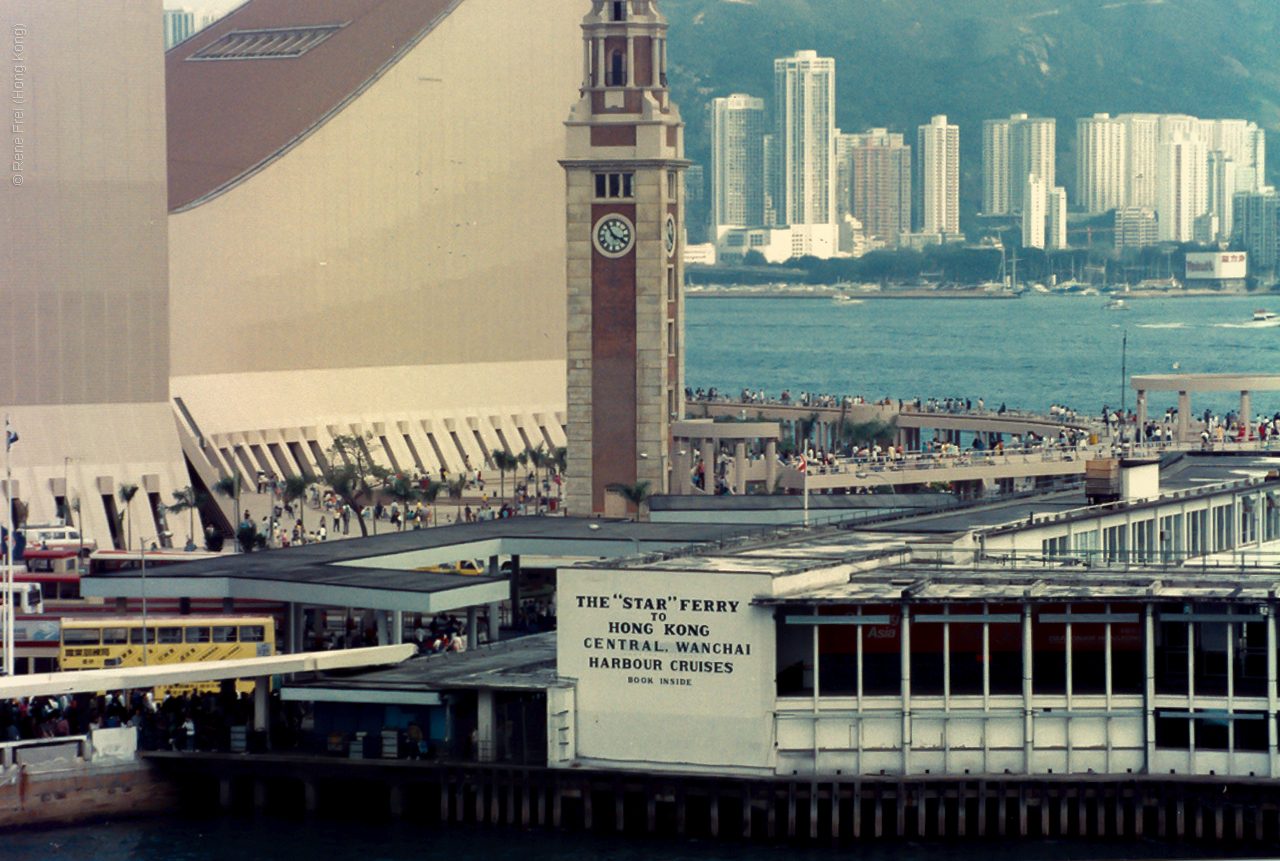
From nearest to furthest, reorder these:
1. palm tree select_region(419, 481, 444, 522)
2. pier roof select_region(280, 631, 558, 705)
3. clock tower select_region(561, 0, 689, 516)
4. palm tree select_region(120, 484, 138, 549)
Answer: pier roof select_region(280, 631, 558, 705) < clock tower select_region(561, 0, 689, 516) < palm tree select_region(120, 484, 138, 549) < palm tree select_region(419, 481, 444, 522)

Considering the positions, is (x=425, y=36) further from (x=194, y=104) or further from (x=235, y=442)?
(x=235, y=442)

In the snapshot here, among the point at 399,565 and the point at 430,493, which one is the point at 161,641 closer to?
the point at 399,565

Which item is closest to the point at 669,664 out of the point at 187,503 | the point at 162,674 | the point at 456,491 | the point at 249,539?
the point at 162,674

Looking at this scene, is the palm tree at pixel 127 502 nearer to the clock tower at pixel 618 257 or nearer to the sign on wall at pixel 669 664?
the clock tower at pixel 618 257

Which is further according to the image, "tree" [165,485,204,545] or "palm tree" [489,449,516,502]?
"palm tree" [489,449,516,502]

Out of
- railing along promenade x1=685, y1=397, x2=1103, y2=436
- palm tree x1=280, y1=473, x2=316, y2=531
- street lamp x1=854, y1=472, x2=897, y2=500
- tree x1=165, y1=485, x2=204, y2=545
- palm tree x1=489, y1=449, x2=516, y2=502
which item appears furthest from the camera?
railing along promenade x1=685, y1=397, x2=1103, y2=436

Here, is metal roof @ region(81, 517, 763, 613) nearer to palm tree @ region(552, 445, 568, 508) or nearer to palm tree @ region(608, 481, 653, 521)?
palm tree @ region(608, 481, 653, 521)

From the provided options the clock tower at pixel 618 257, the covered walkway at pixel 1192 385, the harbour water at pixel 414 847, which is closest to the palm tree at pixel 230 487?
the clock tower at pixel 618 257

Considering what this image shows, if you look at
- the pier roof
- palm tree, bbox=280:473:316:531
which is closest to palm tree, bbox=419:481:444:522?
palm tree, bbox=280:473:316:531

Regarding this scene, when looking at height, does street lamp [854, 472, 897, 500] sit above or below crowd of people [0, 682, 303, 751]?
above
